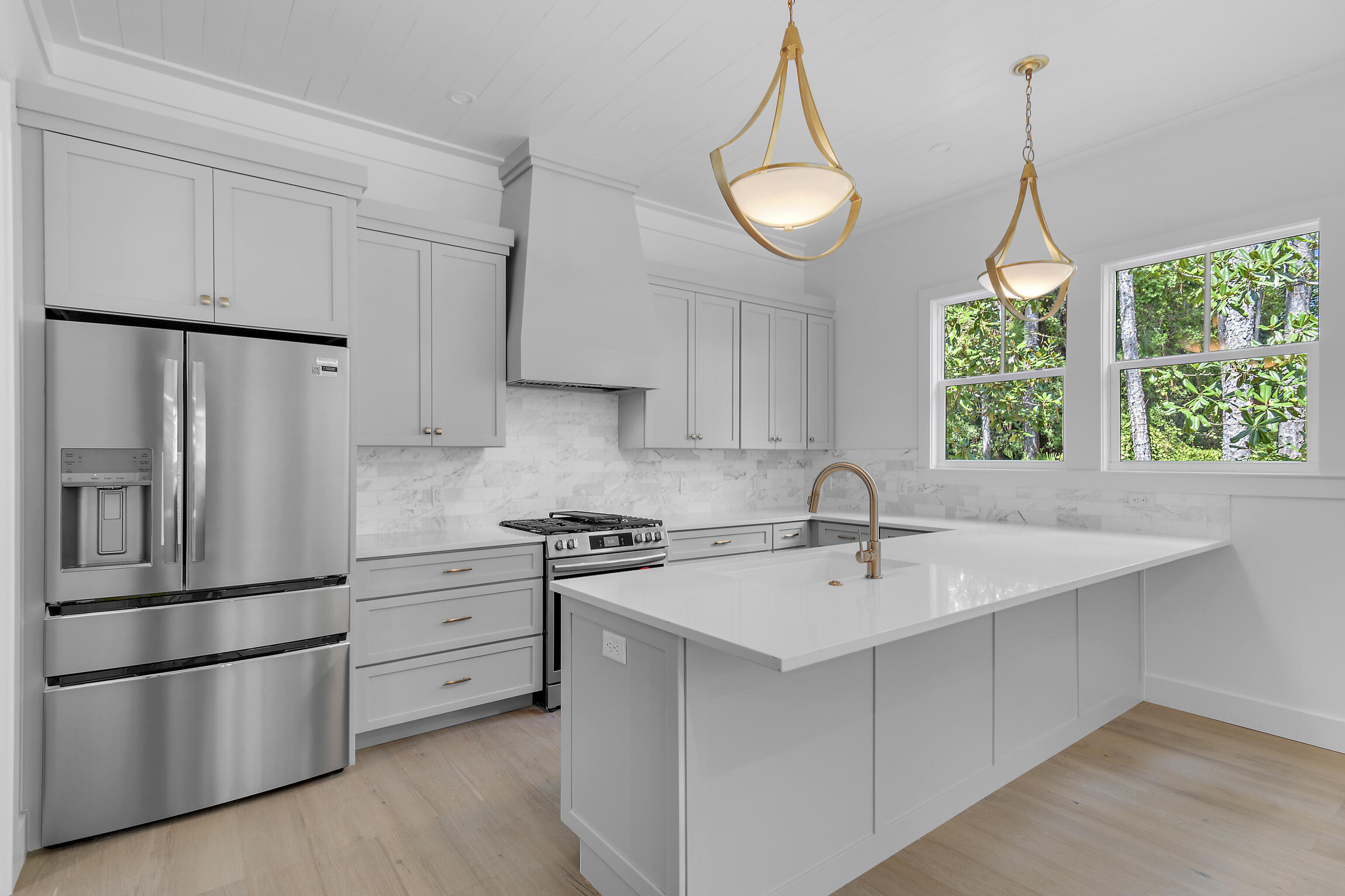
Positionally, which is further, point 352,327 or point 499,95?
point 499,95

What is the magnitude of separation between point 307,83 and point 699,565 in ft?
8.93

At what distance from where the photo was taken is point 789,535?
4520 mm

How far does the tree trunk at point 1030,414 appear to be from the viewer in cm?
411

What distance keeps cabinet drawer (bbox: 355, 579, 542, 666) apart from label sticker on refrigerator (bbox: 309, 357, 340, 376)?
944mm

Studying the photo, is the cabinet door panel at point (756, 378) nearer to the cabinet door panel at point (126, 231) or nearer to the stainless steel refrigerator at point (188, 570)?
the stainless steel refrigerator at point (188, 570)

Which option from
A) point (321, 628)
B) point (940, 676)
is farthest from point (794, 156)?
point (321, 628)

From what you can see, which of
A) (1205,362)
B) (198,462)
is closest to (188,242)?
(198,462)

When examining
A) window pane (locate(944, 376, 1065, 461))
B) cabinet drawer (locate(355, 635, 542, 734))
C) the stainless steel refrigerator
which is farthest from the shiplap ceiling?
cabinet drawer (locate(355, 635, 542, 734))

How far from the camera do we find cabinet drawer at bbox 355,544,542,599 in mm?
2938

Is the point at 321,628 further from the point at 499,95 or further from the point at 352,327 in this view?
the point at 499,95

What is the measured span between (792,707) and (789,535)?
2.66m

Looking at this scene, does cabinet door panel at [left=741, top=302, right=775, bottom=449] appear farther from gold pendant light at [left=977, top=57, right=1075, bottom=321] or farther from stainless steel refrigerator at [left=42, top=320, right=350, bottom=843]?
stainless steel refrigerator at [left=42, top=320, right=350, bottom=843]

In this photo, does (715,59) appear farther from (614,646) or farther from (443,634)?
(443,634)

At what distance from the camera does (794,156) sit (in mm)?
3859
